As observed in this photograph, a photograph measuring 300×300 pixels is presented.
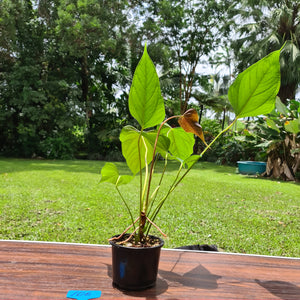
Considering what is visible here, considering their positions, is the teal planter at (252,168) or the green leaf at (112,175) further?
the teal planter at (252,168)

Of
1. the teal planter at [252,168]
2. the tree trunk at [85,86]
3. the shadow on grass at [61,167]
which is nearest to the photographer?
the shadow on grass at [61,167]

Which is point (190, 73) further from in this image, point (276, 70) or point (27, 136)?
point (276, 70)

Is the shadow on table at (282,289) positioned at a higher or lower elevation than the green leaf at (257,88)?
lower

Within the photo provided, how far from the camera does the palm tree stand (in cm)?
988

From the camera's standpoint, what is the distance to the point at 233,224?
2.65 m

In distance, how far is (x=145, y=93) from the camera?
57 cm

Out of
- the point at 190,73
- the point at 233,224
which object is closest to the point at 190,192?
the point at 233,224

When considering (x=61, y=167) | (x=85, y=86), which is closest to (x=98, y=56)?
(x=85, y=86)

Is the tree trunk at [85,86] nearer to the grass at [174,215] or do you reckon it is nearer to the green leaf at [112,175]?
the grass at [174,215]

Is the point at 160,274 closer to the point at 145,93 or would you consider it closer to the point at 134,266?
the point at 134,266

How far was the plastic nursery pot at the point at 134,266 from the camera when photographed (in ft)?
1.89

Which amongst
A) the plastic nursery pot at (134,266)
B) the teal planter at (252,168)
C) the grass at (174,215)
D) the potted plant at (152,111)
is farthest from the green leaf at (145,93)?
the teal planter at (252,168)

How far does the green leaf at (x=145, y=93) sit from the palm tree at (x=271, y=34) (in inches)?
403

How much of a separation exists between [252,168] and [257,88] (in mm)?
6228
